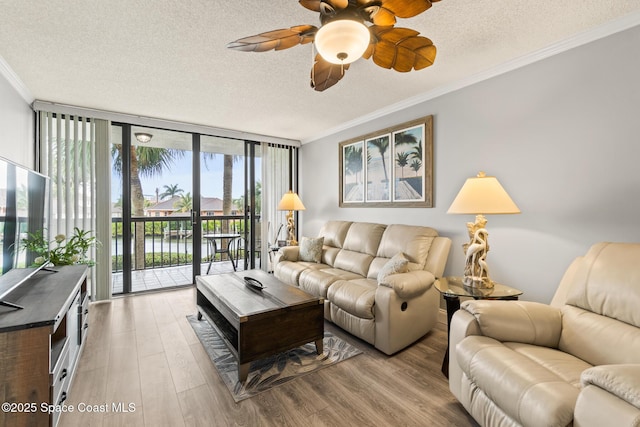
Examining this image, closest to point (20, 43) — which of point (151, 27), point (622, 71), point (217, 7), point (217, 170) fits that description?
point (151, 27)

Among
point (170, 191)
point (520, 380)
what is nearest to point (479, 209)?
point (520, 380)

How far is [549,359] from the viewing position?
148 cm

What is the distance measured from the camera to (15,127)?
9.45ft

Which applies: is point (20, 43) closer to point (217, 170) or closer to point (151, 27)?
point (151, 27)

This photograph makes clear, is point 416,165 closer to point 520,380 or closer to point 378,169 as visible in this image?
point 378,169

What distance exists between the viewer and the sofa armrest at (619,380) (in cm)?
92

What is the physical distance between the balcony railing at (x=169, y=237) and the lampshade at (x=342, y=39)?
→ 3911 mm

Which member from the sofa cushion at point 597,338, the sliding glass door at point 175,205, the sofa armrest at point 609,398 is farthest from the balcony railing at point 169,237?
the sofa armrest at point 609,398

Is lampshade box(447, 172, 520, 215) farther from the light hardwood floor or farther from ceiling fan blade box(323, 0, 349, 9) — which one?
ceiling fan blade box(323, 0, 349, 9)

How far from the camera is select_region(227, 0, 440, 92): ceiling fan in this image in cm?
133

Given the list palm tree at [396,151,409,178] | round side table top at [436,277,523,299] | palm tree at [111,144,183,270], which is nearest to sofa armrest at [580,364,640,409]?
round side table top at [436,277,523,299]

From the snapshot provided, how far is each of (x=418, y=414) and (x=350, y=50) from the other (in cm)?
205

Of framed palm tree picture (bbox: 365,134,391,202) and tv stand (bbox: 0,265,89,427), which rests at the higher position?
framed palm tree picture (bbox: 365,134,391,202)

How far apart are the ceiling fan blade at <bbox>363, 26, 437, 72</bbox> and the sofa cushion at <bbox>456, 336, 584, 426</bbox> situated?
1594 millimetres
